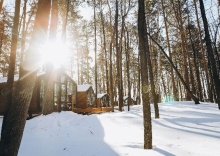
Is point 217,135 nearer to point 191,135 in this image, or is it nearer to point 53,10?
point 191,135

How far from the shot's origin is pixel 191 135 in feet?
26.7

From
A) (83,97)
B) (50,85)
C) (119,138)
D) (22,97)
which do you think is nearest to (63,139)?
(119,138)

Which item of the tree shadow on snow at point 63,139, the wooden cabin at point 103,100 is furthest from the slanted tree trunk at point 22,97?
the wooden cabin at point 103,100

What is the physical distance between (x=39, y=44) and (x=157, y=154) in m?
3.90

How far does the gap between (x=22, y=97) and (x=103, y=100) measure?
3191 centimetres

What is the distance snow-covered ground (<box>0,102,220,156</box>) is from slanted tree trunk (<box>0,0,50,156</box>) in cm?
252

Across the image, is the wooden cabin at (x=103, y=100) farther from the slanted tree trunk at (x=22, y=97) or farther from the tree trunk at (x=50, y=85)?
the slanted tree trunk at (x=22, y=97)

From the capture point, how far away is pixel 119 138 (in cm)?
842

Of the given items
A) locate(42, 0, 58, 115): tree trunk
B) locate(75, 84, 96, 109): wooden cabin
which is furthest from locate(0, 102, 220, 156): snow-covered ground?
locate(75, 84, 96, 109): wooden cabin

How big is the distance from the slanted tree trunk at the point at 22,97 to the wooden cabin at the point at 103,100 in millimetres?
30115

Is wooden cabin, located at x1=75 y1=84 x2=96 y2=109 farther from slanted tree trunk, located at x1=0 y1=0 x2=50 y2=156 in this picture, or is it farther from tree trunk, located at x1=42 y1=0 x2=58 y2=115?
slanted tree trunk, located at x1=0 y1=0 x2=50 y2=156

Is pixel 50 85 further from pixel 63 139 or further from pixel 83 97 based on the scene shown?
pixel 83 97

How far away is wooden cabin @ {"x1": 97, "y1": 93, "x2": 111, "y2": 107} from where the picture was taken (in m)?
35.2

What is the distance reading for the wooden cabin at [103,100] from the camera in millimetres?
35188
